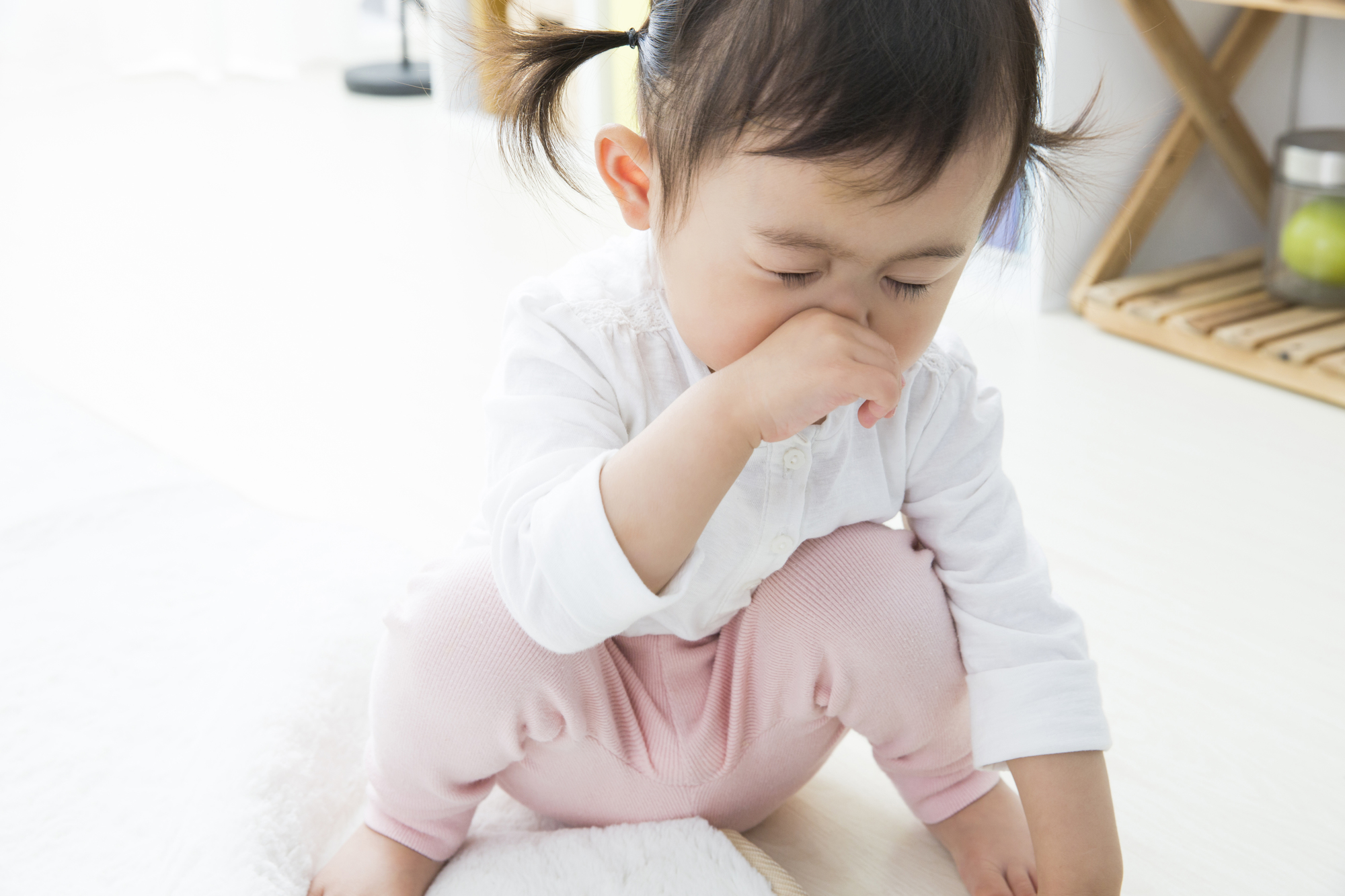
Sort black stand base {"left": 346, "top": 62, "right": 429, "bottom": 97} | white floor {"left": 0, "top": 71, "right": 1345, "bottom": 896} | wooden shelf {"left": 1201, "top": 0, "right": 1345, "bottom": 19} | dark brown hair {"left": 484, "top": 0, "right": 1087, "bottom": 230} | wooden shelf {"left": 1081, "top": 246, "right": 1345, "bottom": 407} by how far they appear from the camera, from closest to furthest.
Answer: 1. dark brown hair {"left": 484, "top": 0, "right": 1087, "bottom": 230}
2. white floor {"left": 0, "top": 71, "right": 1345, "bottom": 896}
3. wooden shelf {"left": 1201, "top": 0, "right": 1345, "bottom": 19}
4. wooden shelf {"left": 1081, "top": 246, "right": 1345, "bottom": 407}
5. black stand base {"left": 346, "top": 62, "right": 429, "bottom": 97}

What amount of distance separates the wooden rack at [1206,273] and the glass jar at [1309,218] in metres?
0.03

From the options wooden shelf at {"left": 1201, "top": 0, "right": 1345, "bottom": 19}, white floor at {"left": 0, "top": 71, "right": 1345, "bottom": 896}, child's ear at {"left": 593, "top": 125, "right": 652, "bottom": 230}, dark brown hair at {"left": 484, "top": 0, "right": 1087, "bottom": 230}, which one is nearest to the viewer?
dark brown hair at {"left": 484, "top": 0, "right": 1087, "bottom": 230}

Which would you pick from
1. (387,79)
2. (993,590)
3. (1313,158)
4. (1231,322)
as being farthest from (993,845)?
(387,79)

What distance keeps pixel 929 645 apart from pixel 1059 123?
3.36 ft

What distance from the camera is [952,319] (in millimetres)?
1717

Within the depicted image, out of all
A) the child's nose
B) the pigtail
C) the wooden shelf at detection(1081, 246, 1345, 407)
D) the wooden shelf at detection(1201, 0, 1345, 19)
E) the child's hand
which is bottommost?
the wooden shelf at detection(1081, 246, 1345, 407)

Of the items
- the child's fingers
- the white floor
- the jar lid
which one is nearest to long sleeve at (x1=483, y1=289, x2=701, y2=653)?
the child's fingers

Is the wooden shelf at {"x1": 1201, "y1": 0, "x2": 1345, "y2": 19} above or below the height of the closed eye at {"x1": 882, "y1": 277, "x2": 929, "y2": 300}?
above

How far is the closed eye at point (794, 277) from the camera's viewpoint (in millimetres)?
598

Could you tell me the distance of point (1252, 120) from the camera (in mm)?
1796

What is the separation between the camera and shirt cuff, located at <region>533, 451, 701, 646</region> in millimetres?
595

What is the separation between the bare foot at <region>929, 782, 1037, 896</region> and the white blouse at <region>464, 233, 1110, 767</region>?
89mm

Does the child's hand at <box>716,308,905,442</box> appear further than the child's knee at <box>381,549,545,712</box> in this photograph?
No

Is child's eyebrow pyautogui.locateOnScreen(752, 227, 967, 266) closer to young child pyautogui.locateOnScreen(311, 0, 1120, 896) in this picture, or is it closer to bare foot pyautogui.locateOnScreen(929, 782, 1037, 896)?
young child pyautogui.locateOnScreen(311, 0, 1120, 896)
